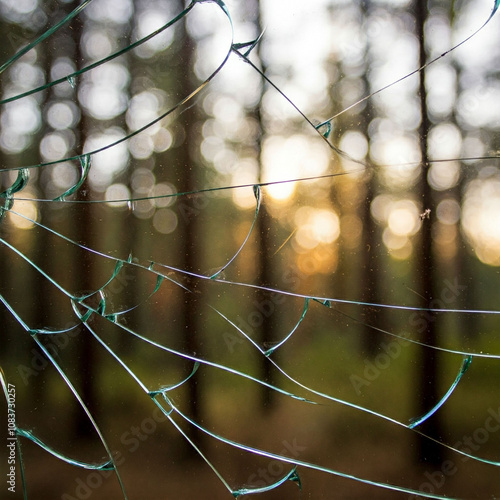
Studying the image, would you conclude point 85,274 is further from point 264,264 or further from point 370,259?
point 370,259

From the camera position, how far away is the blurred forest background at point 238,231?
0.63 metres

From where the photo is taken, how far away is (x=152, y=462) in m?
0.65

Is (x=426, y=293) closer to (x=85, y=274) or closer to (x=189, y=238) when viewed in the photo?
(x=189, y=238)

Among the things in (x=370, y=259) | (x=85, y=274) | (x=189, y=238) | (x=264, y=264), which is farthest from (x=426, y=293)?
(x=85, y=274)

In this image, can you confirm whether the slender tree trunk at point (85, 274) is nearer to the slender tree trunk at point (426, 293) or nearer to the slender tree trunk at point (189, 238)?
the slender tree trunk at point (189, 238)

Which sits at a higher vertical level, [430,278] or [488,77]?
[488,77]

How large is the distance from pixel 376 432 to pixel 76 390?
17.2 inches

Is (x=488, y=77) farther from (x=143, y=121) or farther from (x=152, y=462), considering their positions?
(x=152, y=462)

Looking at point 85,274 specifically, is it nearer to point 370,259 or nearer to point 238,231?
point 238,231

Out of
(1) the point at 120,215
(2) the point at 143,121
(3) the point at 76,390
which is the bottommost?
(3) the point at 76,390

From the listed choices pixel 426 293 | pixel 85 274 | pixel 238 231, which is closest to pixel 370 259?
pixel 426 293

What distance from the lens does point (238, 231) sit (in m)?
0.65

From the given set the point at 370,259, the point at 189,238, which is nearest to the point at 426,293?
the point at 370,259

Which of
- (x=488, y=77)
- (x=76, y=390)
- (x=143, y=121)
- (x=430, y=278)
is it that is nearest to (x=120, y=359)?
(x=76, y=390)
